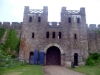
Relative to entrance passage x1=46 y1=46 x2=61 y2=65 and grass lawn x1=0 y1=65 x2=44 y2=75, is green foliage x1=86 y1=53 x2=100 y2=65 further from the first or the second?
grass lawn x1=0 y1=65 x2=44 y2=75

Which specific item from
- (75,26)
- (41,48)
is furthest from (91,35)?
(41,48)

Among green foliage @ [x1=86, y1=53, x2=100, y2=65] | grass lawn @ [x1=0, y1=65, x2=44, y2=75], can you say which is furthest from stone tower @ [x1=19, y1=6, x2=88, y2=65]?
grass lawn @ [x1=0, y1=65, x2=44, y2=75]

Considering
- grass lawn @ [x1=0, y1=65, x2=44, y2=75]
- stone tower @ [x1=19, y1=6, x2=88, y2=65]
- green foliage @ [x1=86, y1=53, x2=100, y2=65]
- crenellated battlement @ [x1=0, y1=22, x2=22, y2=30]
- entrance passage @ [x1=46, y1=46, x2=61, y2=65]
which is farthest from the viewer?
crenellated battlement @ [x1=0, y1=22, x2=22, y2=30]

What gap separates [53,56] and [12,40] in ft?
27.5

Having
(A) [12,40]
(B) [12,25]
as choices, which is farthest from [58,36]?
(B) [12,25]

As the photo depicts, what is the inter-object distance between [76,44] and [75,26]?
3.49 m

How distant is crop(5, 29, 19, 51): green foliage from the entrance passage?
647cm

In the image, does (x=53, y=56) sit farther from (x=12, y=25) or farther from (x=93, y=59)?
(x=12, y=25)

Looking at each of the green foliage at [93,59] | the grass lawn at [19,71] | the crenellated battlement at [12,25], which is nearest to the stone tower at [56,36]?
the green foliage at [93,59]

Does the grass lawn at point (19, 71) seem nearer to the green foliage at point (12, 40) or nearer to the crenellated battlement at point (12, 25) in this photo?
the green foliage at point (12, 40)

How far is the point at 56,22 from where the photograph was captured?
29.0 meters

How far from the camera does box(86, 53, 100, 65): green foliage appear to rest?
2540 cm

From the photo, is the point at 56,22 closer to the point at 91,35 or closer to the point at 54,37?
the point at 54,37

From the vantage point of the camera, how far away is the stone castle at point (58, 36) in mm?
27781
